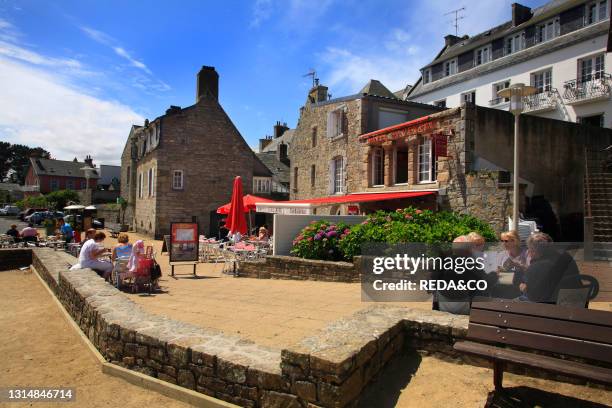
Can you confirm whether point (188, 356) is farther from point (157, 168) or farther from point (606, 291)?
point (157, 168)

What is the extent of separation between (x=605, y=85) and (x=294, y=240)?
19.5m

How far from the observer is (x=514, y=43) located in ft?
88.5

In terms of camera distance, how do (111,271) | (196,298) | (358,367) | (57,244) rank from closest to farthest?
(358,367)
(196,298)
(111,271)
(57,244)

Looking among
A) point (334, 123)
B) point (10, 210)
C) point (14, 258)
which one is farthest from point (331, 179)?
point (10, 210)

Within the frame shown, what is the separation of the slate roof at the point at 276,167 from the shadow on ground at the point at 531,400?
98.3 ft

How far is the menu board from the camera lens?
36.8 ft

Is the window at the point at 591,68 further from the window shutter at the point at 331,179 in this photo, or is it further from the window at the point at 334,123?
the window shutter at the point at 331,179

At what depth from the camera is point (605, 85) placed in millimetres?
20828

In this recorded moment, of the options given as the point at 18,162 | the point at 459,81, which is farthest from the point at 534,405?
the point at 18,162

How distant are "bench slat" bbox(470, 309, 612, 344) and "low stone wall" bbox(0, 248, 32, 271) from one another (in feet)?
45.9

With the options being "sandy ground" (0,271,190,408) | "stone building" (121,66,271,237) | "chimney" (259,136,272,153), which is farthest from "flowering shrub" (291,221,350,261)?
"chimney" (259,136,272,153)

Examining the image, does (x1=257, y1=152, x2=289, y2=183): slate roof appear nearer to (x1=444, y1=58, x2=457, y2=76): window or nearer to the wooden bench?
(x1=444, y1=58, x2=457, y2=76): window

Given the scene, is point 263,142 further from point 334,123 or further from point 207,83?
point 334,123

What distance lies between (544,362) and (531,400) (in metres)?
0.55
